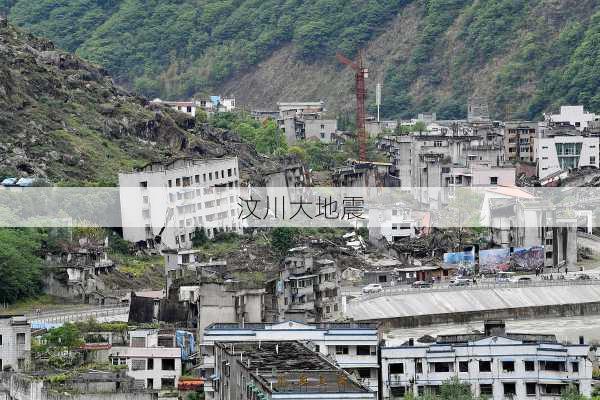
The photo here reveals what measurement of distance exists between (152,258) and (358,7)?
274 feet

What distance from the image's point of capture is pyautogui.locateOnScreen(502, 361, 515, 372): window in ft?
163

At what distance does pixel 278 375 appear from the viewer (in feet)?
137

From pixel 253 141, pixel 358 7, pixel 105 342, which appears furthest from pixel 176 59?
pixel 105 342

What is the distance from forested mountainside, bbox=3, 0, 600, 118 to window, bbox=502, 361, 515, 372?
265ft

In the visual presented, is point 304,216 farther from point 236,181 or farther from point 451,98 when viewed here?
point 451,98

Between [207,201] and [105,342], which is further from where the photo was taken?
[207,201]

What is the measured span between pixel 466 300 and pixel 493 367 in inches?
871

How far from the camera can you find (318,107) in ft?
429

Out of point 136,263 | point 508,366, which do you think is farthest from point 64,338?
point 136,263

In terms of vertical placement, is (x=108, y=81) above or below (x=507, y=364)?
above

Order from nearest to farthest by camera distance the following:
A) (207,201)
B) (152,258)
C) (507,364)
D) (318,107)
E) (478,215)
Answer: (507,364), (152,258), (207,201), (478,215), (318,107)

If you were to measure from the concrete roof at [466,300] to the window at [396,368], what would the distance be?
16.6 meters

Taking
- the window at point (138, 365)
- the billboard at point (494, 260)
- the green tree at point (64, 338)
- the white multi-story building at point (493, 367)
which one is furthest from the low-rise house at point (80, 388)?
the billboard at point (494, 260)

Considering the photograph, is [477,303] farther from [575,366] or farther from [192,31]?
[192,31]
